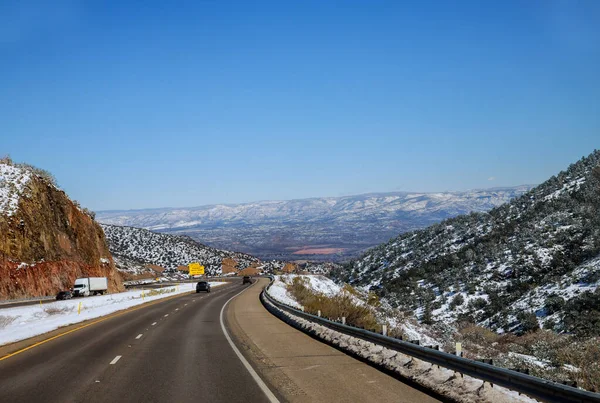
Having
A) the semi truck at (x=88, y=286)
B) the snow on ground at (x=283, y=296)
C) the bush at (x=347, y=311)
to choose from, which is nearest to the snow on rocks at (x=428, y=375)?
the bush at (x=347, y=311)

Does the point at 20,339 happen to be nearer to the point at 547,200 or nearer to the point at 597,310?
the point at 597,310

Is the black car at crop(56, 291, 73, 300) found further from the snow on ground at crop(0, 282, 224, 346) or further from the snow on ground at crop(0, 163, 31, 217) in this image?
the snow on ground at crop(0, 282, 224, 346)

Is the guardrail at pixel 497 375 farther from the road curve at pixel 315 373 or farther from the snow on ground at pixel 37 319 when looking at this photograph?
the snow on ground at pixel 37 319

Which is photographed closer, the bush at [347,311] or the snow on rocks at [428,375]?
the snow on rocks at [428,375]

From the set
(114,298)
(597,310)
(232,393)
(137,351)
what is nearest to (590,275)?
(597,310)

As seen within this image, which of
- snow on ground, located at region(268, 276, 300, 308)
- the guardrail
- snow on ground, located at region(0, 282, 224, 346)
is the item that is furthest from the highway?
snow on ground, located at region(268, 276, 300, 308)

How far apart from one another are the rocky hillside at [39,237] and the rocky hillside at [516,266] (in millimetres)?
30983

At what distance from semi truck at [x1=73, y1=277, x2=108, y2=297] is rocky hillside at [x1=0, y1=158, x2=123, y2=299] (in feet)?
8.70

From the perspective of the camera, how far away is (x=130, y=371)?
1320 centimetres

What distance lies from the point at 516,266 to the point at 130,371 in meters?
37.7

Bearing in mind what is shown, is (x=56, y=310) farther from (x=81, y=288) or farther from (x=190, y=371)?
(x=190, y=371)

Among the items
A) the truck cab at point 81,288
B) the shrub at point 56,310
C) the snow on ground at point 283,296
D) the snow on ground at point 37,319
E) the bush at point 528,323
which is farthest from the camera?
the truck cab at point 81,288

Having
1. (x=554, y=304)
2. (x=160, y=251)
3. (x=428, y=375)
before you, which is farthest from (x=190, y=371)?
(x=160, y=251)

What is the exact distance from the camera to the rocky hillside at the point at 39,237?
52156 mm
